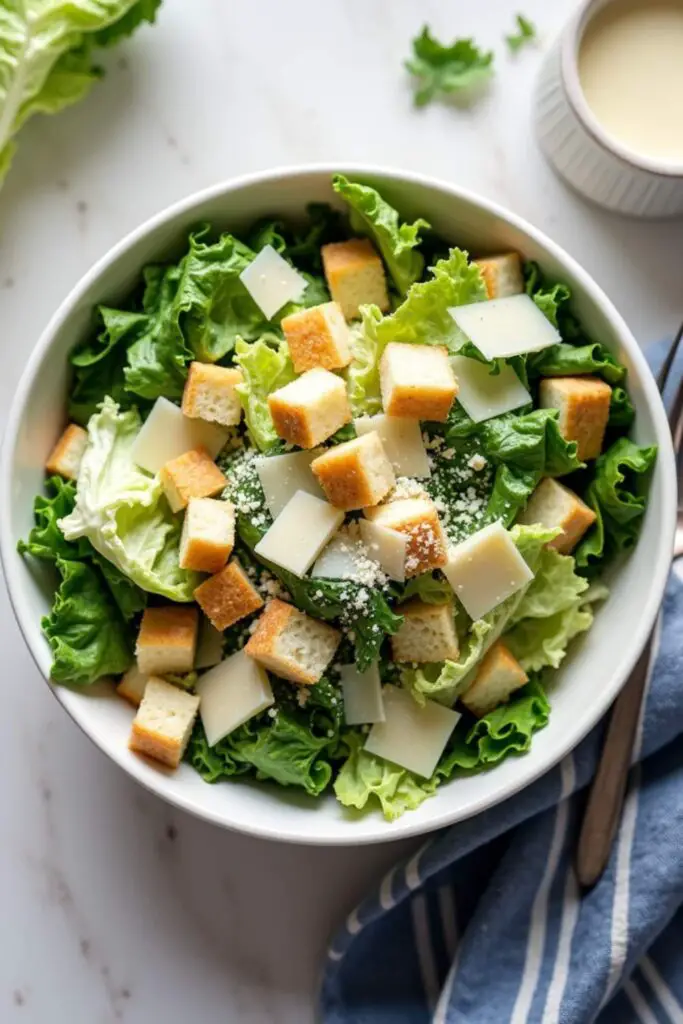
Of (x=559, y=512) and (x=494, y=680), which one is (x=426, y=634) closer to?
(x=494, y=680)

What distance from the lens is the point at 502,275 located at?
2164mm

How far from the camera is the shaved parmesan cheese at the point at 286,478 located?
206 cm

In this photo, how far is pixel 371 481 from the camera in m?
1.96

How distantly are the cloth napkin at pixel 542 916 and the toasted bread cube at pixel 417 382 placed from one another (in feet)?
2.08

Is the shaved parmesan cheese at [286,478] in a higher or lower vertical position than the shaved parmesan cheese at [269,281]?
lower

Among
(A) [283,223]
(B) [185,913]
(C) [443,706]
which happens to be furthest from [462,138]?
(B) [185,913]

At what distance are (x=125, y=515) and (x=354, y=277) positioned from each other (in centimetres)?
Result: 68

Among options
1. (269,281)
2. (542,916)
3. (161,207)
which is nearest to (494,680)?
(542,916)

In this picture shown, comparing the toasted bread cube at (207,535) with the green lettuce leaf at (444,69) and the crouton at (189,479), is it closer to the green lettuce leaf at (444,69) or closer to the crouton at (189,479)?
the crouton at (189,479)

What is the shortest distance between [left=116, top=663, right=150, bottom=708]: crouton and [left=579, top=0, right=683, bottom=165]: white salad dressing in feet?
5.07

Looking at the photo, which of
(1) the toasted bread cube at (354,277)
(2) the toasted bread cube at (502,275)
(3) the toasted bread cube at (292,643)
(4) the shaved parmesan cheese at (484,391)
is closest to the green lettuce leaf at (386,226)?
(1) the toasted bread cube at (354,277)

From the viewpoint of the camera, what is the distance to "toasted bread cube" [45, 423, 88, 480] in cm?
221

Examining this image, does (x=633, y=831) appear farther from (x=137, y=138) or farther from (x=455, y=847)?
(x=137, y=138)

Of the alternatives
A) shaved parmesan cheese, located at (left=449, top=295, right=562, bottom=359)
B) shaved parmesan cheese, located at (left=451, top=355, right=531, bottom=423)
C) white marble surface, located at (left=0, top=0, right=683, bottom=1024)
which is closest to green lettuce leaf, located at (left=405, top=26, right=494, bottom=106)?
white marble surface, located at (left=0, top=0, right=683, bottom=1024)
